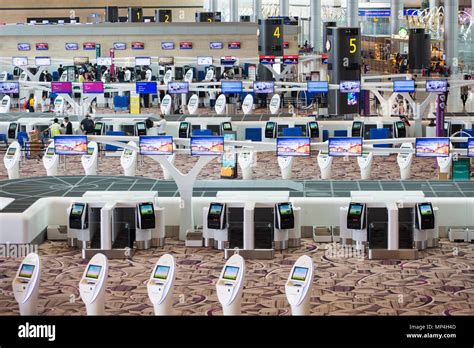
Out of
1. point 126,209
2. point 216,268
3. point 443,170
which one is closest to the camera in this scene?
point 216,268

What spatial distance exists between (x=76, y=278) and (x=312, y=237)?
16.9 ft

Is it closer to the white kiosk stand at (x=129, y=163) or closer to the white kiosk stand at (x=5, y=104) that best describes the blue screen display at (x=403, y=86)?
the white kiosk stand at (x=129, y=163)

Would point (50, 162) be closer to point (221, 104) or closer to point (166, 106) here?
point (166, 106)

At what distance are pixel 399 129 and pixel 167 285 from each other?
64.4 ft

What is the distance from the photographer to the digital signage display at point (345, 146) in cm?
2186

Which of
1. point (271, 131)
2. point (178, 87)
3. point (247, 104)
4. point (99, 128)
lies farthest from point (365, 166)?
point (247, 104)

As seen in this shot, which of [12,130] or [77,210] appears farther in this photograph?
[12,130]

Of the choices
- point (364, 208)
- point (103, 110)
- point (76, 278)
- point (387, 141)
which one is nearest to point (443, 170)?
point (387, 141)

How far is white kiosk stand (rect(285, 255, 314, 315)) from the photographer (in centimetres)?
1332

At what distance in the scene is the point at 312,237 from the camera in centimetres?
2038

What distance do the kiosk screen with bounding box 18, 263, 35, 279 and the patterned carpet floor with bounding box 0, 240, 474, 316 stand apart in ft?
4.38

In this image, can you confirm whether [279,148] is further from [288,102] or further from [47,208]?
[288,102]

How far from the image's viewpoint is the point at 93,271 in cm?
1377

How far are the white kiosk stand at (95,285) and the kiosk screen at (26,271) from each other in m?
0.72
